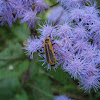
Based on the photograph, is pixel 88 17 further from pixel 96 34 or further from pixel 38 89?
pixel 38 89

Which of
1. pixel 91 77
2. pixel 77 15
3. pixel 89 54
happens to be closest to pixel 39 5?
pixel 77 15

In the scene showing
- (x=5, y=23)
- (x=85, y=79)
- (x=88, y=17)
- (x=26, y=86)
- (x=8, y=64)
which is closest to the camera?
(x=85, y=79)

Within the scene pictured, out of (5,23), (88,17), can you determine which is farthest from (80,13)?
(5,23)

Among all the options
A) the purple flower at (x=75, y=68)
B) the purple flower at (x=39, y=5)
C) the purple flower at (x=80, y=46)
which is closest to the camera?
the purple flower at (x=75, y=68)

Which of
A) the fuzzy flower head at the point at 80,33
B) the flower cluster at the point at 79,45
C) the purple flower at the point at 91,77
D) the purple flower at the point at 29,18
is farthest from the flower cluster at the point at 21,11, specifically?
the purple flower at the point at 91,77

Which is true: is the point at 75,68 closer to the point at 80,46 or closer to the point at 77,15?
the point at 80,46

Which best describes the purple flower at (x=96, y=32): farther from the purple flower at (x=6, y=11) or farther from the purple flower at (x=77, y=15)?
the purple flower at (x=6, y=11)
